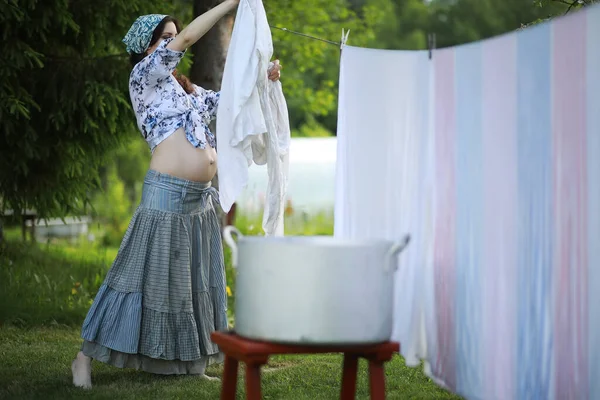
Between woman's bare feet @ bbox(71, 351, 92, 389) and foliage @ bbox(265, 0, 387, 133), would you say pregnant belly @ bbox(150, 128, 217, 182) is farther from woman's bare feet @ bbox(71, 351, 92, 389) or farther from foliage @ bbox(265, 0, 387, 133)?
foliage @ bbox(265, 0, 387, 133)

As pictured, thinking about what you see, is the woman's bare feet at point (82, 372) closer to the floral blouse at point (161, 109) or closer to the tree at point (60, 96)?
the floral blouse at point (161, 109)

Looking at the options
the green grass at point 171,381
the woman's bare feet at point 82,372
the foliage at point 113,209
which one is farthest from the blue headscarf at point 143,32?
the foliage at point 113,209

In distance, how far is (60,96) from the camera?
6051mm

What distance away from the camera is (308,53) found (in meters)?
11.8

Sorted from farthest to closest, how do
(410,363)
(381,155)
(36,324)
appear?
(36,324)
(381,155)
(410,363)

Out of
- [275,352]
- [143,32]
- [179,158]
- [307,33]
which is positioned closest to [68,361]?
[179,158]

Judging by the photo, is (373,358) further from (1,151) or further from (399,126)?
(1,151)

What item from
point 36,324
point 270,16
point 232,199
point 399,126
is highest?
point 270,16

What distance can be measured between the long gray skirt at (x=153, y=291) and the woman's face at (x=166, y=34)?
0.55 meters

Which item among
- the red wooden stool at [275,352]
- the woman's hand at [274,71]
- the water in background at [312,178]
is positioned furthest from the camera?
the water in background at [312,178]

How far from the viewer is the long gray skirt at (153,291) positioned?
4.10 metres

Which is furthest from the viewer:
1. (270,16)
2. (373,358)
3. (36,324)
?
(270,16)

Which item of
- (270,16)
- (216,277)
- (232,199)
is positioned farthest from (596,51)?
(270,16)

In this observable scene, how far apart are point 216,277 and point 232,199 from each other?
0.90 meters
